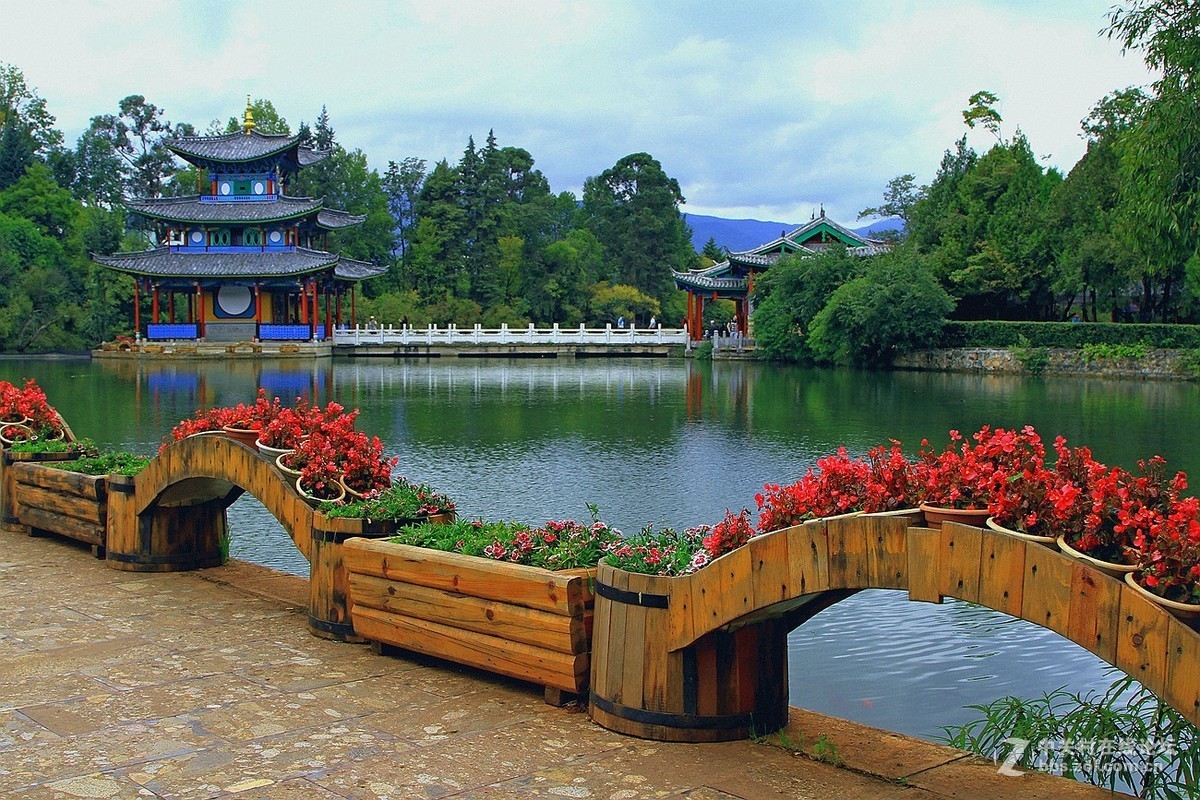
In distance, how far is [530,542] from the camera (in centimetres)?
502

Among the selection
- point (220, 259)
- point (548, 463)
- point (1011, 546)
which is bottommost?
point (548, 463)

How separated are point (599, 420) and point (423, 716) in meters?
19.1

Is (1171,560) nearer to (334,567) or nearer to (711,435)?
(334,567)

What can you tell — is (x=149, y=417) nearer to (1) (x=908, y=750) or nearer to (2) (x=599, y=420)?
(2) (x=599, y=420)

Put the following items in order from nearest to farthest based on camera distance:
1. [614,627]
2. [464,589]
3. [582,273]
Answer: [614,627]
[464,589]
[582,273]

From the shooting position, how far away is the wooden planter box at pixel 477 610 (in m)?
4.70

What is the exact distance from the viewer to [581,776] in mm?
4074

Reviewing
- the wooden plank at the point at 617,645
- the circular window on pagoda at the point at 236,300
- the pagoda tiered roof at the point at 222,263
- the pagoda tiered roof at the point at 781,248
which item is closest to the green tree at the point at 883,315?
the pagoda tiered roof at the point at 781,248

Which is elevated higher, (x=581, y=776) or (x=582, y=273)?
(x=582, y=273)

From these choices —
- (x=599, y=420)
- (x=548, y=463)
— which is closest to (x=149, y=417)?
(x=599, y=420)

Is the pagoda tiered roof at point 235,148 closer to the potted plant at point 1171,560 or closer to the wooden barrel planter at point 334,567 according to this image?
the wooden barrel planter at point 334,567

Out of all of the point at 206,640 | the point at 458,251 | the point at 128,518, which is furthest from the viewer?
the point at 458,251

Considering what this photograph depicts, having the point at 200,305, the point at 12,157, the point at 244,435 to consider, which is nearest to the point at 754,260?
the point at 200,305

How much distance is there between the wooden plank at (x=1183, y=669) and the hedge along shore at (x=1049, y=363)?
35419mm
